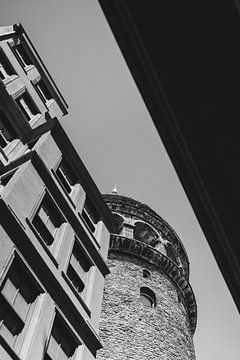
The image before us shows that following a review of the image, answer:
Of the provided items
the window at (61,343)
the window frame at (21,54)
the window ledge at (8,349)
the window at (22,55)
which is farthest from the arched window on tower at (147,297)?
the window ledge at (8,349)

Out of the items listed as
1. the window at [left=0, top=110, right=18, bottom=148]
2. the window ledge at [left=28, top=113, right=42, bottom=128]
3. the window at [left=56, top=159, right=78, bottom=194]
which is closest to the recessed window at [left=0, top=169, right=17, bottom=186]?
the window at [left=0, top=110, right=18, bottom=148]

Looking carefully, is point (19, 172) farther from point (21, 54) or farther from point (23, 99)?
point (21, 54)

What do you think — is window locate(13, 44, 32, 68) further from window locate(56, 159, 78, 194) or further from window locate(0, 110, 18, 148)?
window locate(56, 159, 78, 194)

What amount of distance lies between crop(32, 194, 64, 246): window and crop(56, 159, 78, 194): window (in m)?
1.77

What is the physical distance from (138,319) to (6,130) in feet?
33.8

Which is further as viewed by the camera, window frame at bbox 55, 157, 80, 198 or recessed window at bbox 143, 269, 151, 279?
recessed window at bbox 143, 269, 151, 279

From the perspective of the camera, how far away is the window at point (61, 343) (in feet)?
36.9

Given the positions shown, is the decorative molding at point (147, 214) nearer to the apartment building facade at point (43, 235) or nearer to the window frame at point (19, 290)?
the apartment building facade at point (43, 235)

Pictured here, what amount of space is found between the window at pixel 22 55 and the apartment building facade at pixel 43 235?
2.73 feet

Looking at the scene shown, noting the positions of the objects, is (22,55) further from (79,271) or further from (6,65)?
(79,271)

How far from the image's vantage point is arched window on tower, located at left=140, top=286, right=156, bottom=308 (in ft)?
73.3

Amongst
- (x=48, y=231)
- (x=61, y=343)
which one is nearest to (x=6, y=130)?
(x=48, y=231)

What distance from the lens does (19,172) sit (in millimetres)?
13062

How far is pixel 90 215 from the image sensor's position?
1802 cm
